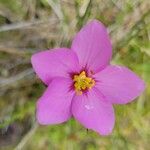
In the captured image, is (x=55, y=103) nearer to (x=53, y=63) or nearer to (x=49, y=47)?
(x=53, y=63)

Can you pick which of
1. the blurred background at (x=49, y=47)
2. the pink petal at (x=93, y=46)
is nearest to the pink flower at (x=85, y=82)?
the pink petal at (x=93, y=46)

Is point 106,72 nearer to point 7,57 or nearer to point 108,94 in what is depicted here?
point 108,94

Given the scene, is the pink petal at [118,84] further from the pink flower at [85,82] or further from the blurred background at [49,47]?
the blurred background at [49,47]

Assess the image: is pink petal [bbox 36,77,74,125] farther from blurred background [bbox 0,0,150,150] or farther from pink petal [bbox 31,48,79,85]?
blurred background [bbox 0,0,150,150]

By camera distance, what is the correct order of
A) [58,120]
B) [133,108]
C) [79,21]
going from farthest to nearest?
1. [133,108]
2. [79,21]
3. [58,120]

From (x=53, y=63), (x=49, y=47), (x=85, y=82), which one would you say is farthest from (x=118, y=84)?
(x=49, y=47)

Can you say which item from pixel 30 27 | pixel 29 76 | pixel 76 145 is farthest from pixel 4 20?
pixel 76 145
